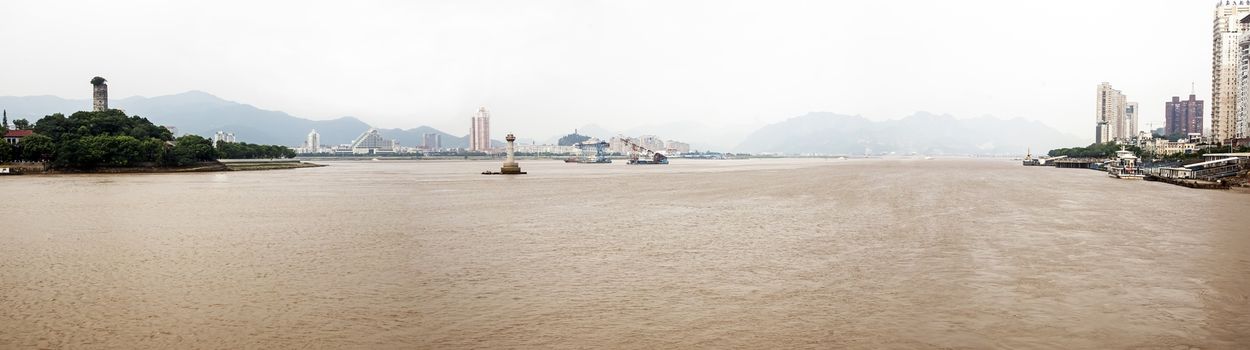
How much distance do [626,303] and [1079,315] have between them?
260 inches

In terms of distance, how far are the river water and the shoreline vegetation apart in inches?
2262

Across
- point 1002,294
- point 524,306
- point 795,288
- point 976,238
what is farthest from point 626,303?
point 976,238

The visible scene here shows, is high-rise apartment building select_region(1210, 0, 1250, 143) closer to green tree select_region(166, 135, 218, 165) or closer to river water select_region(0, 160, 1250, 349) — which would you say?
river water select_region(0, 160, 1250, 349)

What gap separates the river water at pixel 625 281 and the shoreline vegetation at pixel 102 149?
189 feet

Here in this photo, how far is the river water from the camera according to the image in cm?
979

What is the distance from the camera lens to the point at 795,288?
13289mm

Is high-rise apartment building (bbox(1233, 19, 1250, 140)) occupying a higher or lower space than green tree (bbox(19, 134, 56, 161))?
higher

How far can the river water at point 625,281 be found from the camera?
979 centimetres

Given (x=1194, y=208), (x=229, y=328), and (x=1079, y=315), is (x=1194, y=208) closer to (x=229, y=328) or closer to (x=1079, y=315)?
(x=1079, y=315)

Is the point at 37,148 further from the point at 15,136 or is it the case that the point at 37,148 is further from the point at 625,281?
the point at 625,281

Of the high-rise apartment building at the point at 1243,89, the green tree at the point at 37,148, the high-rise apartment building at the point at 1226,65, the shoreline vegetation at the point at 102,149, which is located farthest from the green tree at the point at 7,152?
the high-rise apartment building at the point at 1226,65

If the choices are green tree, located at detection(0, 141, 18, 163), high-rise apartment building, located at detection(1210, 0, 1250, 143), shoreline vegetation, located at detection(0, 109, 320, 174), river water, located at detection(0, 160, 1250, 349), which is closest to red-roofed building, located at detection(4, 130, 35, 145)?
shoreline vegetation, located at detection(0, 109, 320, 174)

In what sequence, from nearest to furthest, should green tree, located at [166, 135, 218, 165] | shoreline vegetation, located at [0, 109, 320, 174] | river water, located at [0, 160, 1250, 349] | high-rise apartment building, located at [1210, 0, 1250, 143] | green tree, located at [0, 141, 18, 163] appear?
1. river water, located at [0, 160, 1250, 349]
2. green tree, located at [0, 141, 18, 163]
3. shoreline vegetation, located at [0, 109, 320, 174]
4. green tree, located at [166, 135, 218, 165]
5. high-rise apartment building, located at [1210, 0, 1250, 143]

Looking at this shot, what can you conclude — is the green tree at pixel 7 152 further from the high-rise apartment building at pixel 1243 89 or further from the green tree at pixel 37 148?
the high-rise apartment building at pixel 1243 89
